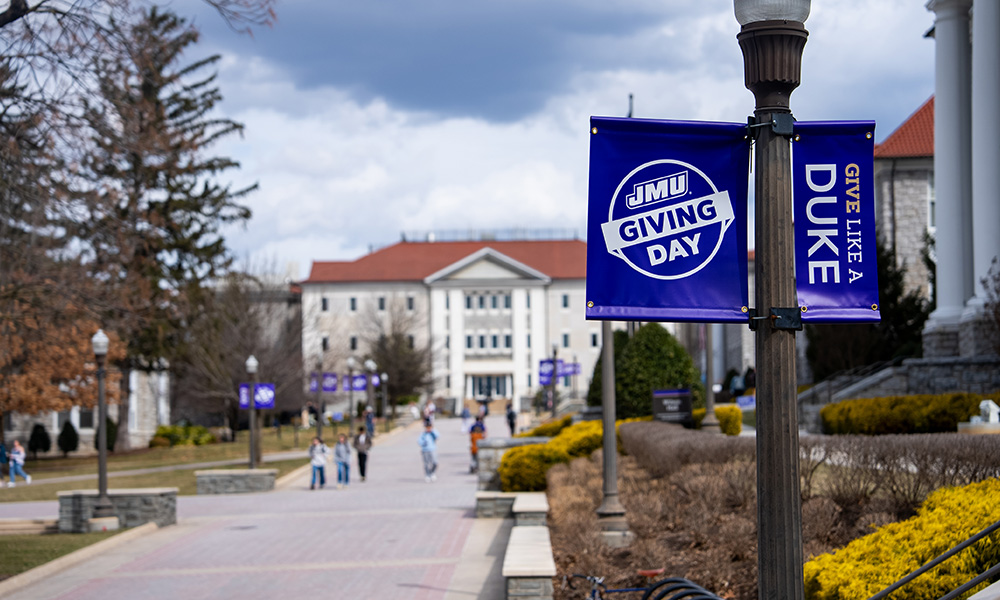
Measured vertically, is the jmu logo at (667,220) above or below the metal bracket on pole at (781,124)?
below

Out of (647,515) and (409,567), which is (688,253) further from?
(409,567)

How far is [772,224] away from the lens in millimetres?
3926

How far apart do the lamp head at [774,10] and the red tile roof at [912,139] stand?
40223 millimetres

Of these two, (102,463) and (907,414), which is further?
(907,414)

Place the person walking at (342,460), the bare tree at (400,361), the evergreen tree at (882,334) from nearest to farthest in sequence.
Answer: the person walking at (342,460) < the evergreen tree at (882,334) < the bare tree at (400,361)

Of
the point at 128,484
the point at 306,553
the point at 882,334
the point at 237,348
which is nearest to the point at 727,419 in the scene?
the point at 306,553

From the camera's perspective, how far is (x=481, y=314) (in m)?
97.2

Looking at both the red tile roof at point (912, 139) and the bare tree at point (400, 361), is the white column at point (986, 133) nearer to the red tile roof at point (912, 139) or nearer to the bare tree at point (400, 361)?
the red tile roof at point (912, 139)

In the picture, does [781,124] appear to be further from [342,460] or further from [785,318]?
[342,460]

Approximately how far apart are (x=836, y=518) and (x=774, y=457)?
19.9 ft

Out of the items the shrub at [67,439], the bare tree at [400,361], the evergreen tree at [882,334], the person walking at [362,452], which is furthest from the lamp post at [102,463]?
the bare tree at [400,361]

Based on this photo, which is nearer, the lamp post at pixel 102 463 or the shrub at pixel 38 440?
the lamp post at pixel 102 463

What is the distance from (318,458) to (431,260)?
74736 millimetres

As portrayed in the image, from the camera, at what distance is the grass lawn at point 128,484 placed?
91.7ft
